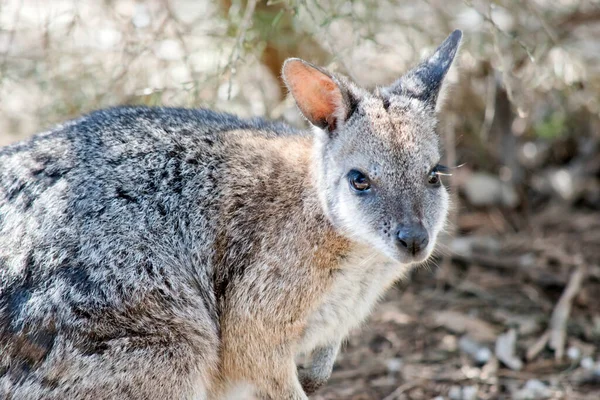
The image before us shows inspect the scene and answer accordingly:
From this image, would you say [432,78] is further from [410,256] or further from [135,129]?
[135,129]

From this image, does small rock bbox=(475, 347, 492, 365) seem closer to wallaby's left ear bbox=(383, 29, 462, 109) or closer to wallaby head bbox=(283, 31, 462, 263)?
wallaby head bbox=(283, 31, 462, 263)

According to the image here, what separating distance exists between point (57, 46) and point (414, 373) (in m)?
3.69

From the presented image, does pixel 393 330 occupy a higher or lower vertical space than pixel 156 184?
lower

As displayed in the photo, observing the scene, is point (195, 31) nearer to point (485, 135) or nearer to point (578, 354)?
point (485, 135)

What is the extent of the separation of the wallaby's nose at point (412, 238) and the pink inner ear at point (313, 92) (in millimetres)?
755

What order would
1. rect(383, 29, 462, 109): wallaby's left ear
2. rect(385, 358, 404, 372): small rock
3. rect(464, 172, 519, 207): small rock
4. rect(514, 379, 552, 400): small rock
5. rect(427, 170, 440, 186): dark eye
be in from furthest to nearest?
rect(464, 172, 519, 207): small rock → rect(385, 358, 404, 372): small rock → rect(514, 379, 552, 400): small rock → rect(383, 29, 462, 109): wallaby's left ear → rect(427, 170, 440, 186): dark eye

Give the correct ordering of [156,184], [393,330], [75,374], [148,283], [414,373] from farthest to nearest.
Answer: [393,330], [414,373], [156,184], [148,283], [75,374]

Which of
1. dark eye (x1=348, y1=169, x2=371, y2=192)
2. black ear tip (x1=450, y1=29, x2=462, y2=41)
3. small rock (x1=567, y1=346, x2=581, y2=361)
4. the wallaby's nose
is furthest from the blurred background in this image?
the wallaby's nose

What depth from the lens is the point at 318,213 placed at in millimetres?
4273

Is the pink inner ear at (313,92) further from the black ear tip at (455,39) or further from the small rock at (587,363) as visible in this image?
the small rock at (587,363)

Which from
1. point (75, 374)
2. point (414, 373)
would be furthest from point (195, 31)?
point (75, 374)

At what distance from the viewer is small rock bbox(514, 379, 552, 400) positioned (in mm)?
5184

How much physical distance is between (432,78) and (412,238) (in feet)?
3.23

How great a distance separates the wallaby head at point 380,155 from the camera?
3928mm
